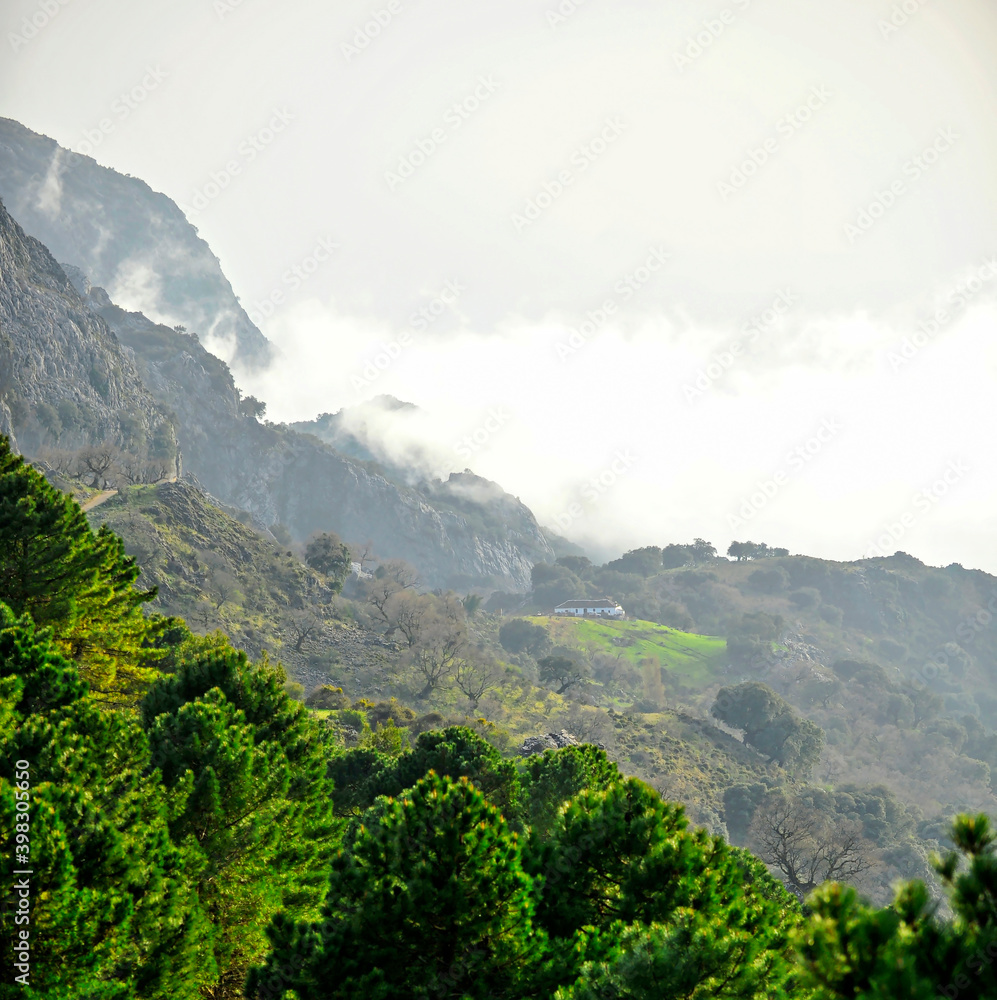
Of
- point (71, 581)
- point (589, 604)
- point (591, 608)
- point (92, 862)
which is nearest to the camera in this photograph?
point (92, 862)

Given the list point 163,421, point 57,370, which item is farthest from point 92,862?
point 163,421

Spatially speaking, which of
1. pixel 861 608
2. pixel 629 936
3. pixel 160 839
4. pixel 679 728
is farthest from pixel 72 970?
pixel 861 608

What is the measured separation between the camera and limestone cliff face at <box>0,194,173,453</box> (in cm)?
9616

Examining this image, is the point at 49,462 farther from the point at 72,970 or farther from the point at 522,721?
the point at 72,970

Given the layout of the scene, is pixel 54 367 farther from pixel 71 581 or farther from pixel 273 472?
pixel 71 581

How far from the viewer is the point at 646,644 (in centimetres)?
13512

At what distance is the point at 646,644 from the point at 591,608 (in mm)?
22879

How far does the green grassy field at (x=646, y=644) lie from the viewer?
419 ft

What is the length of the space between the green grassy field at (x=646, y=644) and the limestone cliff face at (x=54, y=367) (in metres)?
84.9

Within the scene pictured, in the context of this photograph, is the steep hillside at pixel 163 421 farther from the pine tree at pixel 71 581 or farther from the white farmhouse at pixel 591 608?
the pine tree at pixel 71 581

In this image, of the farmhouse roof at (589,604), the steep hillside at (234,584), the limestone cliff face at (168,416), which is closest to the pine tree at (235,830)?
the steep hillside at (234,584)

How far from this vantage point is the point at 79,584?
84.6 feet

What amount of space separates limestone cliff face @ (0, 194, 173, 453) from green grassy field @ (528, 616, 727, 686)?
84.9 metres

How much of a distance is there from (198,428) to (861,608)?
185554mm
